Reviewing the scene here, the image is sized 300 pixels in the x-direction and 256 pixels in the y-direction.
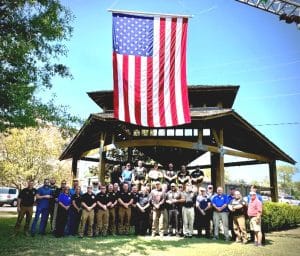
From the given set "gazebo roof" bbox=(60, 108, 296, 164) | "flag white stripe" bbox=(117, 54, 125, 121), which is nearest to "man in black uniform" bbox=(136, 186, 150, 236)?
"flag white stripe" bbox=(117, 54, 125, 121)

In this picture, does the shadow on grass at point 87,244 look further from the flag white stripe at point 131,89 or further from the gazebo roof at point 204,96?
the gazebo roof at point 204,96

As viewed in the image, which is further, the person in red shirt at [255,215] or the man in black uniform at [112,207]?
the man in black uniform at [112,207]

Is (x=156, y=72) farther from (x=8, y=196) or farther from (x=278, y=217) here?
(x=8, y=196)

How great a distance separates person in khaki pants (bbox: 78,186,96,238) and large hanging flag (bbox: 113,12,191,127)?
10.1 ft

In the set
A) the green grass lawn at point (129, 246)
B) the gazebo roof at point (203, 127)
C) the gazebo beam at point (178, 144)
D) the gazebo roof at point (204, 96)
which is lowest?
the green grass lawn at point (129, 246)

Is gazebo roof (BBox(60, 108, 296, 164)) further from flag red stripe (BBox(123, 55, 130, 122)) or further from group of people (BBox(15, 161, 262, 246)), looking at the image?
flag red stripe (BBox(123, 55, 130, 122))

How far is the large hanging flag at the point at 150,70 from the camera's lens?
37.0 feet

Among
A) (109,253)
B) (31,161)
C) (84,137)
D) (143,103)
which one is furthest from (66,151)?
(31,161)

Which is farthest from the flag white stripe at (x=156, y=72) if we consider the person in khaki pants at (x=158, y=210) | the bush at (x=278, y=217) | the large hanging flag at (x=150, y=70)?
the bush at (x=278, y=217)

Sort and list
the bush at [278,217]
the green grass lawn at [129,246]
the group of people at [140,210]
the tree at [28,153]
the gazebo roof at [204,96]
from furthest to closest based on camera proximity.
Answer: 1. the tree at [28,153]
2. the gazebo roof at [204,96]
3. the bush at [278,217]
4. the group of people at [140,210]
5. the green grass lawn at [129,246]

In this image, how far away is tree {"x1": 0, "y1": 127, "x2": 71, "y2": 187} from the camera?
37.4m

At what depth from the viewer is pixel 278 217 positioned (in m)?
16.2

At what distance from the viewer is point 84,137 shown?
19594 mm

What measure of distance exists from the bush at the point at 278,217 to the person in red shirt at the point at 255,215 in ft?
11.3
